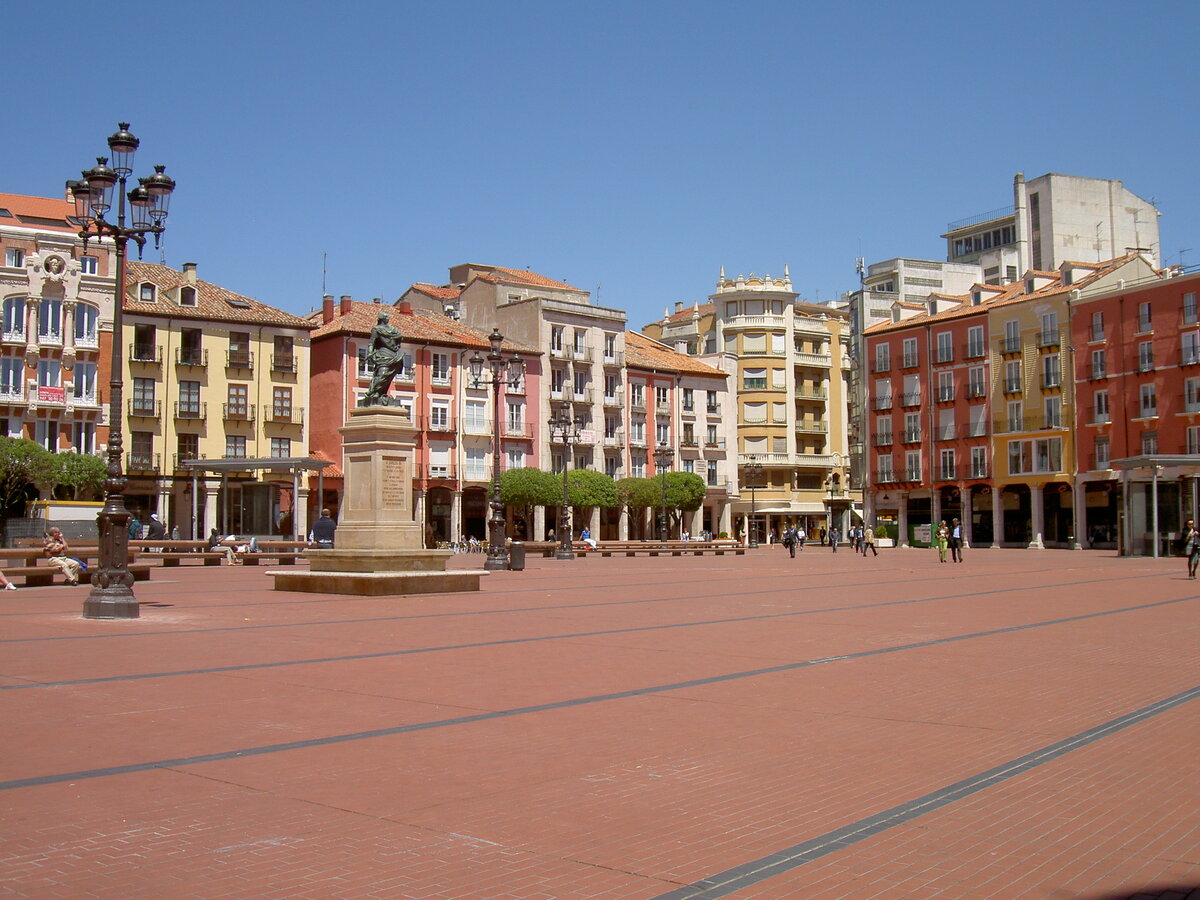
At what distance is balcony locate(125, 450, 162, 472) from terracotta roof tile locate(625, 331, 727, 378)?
3096 centimetres

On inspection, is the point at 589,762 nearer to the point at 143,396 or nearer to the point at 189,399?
the point at 143,396

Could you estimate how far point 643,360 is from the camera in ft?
261

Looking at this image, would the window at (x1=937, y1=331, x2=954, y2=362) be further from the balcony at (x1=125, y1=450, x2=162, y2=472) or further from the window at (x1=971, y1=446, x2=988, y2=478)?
the balcony at (x1=125, y1=450, x2=162, y2=472)

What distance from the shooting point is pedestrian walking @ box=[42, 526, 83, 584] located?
23.6 meters

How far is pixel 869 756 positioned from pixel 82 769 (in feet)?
14.7

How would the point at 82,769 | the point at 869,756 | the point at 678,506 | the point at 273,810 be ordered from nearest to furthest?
the point at 273,810
the point at 82,769
the point at 869,756
the point at 678,506

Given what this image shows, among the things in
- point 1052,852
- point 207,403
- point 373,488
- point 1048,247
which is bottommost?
point 1052,852

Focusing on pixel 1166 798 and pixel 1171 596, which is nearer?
pixel 1166 798

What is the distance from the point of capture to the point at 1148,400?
206 ft

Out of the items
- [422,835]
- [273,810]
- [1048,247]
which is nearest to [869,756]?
[422,835]

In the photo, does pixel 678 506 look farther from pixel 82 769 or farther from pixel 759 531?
pixel 82 769

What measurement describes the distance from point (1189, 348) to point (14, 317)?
57.6m

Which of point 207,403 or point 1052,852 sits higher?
point 207,403

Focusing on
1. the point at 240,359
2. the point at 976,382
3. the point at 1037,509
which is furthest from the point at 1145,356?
the point at 240,359
